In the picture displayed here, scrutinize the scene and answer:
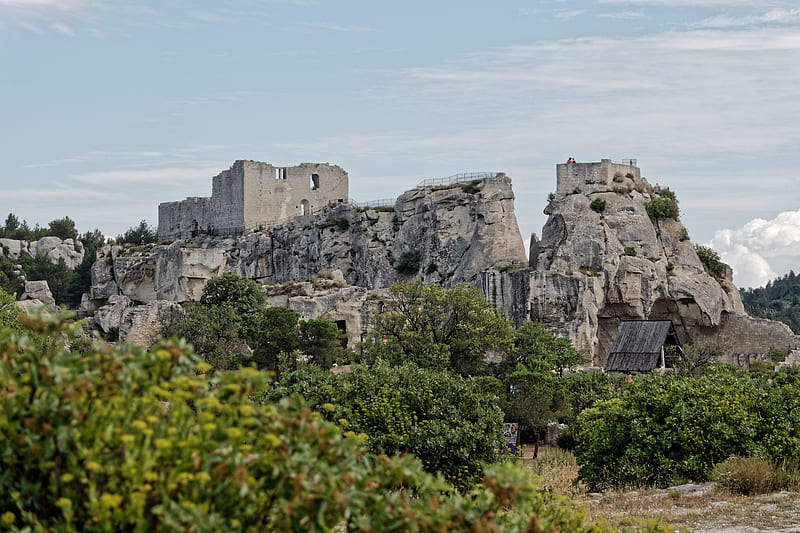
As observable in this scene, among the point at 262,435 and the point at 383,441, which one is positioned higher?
the point at 262,435

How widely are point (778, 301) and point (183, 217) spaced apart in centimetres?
7402

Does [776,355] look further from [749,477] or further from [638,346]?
[749,477]

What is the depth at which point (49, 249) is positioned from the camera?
8294 cm

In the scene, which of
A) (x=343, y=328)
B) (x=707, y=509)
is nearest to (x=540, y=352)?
(x=343, y=328)

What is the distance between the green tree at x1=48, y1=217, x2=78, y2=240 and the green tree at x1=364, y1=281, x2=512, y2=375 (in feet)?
205

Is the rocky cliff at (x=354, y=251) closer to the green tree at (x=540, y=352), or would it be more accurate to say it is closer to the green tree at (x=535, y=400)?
the green tree at (x=540, y=352)

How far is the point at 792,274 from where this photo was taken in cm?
13112

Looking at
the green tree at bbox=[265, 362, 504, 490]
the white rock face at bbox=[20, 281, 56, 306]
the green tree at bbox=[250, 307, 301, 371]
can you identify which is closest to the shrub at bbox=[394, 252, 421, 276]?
the green tree at bbox=[250, 307, 301, 371]

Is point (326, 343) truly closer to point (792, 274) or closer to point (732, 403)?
point (732, 403)

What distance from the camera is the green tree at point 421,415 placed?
58.7ft

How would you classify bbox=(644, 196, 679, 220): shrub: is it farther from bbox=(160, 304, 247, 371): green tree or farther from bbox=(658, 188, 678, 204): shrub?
bbox=(160, 304, 247, 371): green tree

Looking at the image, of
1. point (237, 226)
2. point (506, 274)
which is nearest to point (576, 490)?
point (506, 274)

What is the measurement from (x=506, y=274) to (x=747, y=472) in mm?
34928

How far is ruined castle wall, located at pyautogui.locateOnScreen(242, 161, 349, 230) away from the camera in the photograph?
6391 centimetres
